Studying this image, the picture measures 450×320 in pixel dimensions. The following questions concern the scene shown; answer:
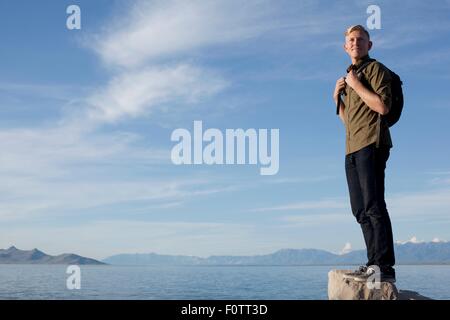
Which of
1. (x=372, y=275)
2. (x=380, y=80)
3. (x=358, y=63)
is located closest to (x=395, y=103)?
(x=380, y=80)

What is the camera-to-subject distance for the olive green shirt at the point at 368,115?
7203 millimetres

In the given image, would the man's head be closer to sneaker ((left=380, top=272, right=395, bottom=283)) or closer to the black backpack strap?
the black backpack strap

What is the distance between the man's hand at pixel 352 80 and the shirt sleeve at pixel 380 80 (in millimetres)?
202

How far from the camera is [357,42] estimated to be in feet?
24.8

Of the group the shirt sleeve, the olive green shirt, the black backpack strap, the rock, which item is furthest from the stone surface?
the black backpack strap

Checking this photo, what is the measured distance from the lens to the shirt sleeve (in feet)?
23.5

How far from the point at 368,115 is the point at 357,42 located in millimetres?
1133

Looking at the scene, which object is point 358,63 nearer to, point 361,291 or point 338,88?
point 338,88

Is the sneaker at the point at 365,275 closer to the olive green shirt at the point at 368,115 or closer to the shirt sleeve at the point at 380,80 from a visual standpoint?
the olive green shirt at the point at 368,115

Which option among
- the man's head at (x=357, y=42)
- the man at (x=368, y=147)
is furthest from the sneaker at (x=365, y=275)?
the man's head at (x=357, y=42)
